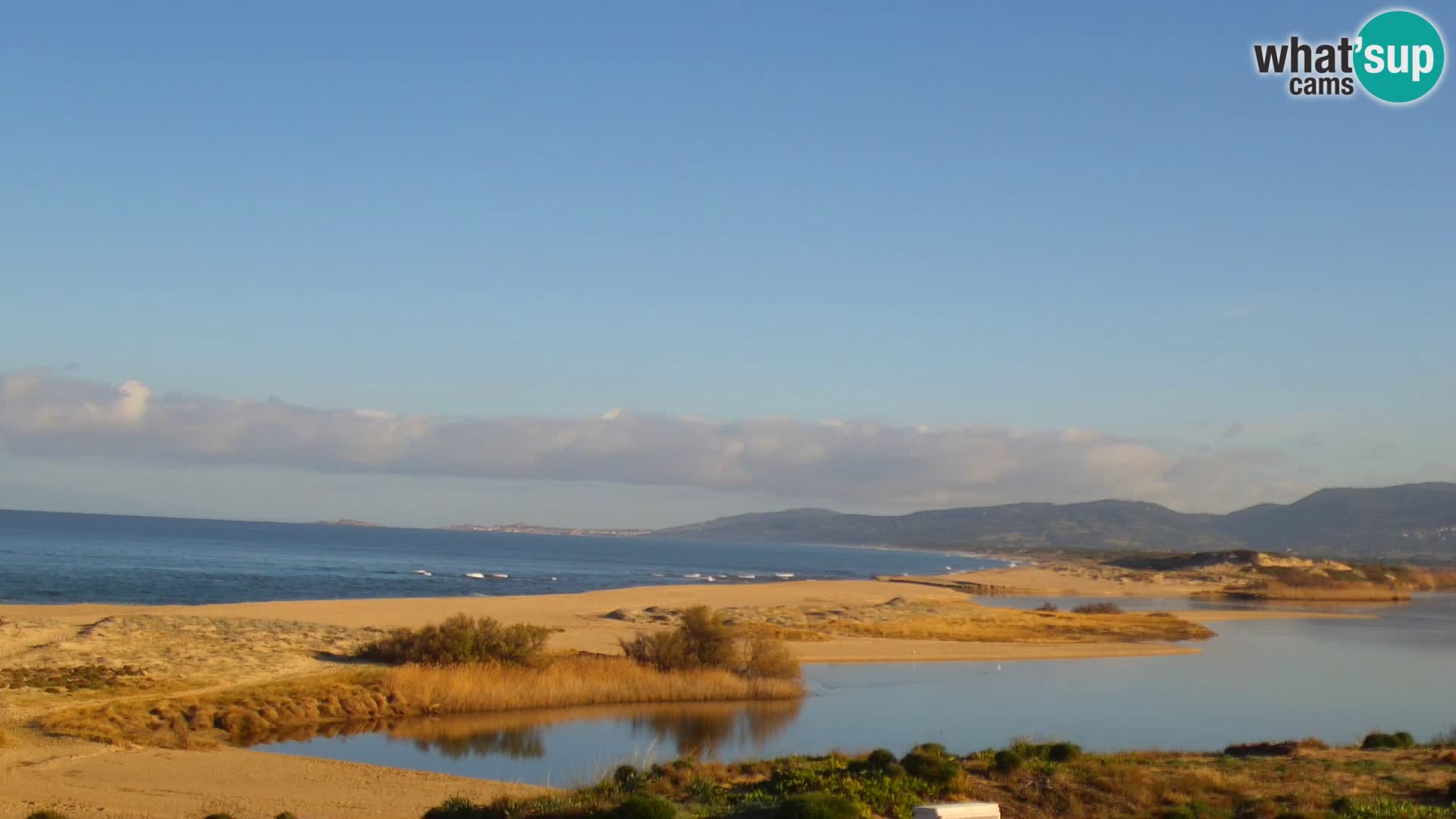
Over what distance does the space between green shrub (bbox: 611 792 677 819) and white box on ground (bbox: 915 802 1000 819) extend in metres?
2.73

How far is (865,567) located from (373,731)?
453 ft

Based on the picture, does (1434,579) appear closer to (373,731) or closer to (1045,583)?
(1045,583)

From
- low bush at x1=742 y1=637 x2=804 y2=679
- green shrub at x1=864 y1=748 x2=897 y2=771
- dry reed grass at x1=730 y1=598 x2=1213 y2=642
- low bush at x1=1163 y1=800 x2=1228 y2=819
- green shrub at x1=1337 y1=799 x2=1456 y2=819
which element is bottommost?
dry reed grass at x1=730 y1=598 x2=1213 y2=642

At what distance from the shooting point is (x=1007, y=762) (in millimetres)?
18359

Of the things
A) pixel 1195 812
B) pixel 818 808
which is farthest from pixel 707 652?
pixel 818 808

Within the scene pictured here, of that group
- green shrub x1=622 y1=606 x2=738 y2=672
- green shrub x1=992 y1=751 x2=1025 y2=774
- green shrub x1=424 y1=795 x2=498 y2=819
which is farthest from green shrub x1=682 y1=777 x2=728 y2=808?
green shrub x1=622 y1=606 x2=738 y2=672

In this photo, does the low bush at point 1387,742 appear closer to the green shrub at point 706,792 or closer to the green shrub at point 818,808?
the green shrub at point 706,792

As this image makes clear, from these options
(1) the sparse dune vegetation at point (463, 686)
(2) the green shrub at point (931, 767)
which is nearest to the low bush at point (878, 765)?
(2) the green shrub at point (931, 767)

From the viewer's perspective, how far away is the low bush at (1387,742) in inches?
887

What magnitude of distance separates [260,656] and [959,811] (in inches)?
964

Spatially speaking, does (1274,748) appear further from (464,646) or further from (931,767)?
(464,646)

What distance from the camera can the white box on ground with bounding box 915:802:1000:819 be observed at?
13.2 metres

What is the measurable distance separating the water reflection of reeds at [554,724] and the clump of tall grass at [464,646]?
261 cm

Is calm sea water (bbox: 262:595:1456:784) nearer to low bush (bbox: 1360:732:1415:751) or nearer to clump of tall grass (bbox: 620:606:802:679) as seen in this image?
clump of tall grass (bbox: 620:606:802:679)
